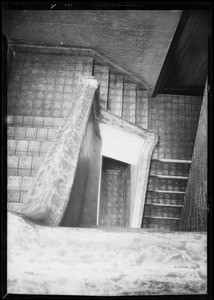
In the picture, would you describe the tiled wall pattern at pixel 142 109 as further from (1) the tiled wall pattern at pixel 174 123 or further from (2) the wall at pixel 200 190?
(2) the wall at pixel 200 190

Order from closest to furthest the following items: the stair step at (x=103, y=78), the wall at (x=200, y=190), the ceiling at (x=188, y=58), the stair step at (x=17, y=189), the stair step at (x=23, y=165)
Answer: the wall at (x=200, y=190)
the ceiling at (x=188, y=58)
the stair step at (x=17, y=189)
the stair step at (x=23, y=165)
the stair step at (x=103, y=78)

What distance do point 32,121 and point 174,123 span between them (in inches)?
101

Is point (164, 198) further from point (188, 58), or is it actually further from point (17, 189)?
point (17, 189)

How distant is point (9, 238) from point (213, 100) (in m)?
1.30

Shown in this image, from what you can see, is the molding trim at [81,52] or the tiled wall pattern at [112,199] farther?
the tiled wall pattern at [112,199]

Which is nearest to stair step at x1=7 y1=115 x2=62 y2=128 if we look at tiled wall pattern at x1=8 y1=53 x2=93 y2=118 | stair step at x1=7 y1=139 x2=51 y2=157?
tiled wall pattern at x1=8 y1=53 x2=93 y2=118

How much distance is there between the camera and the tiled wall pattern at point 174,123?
436cm

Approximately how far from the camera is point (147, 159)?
4.14 metres

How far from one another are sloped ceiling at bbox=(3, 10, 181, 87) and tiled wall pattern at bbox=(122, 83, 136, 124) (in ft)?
0.90

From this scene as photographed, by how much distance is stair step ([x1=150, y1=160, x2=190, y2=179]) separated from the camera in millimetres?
4289

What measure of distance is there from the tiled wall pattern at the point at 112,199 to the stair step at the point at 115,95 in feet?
6.29

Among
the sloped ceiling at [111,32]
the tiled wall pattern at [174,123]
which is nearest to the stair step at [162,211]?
the tiled wall pattern at [174,123]
